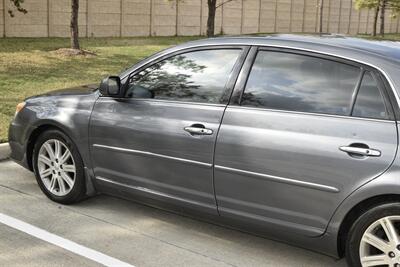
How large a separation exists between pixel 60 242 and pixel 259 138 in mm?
1749

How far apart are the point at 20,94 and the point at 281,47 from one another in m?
6.76

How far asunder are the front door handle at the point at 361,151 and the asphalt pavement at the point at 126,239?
1.02 meters

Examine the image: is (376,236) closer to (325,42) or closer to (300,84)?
(300,84)

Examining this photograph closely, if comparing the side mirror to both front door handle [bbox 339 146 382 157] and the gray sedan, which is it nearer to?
the gray sedan

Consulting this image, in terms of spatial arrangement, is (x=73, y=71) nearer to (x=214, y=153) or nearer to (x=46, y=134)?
(x=46, y=134)

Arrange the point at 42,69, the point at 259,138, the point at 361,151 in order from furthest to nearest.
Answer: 1. the point at 42,69
2. the point at 259,138
3. the point at 361,151

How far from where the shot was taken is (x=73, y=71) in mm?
12383

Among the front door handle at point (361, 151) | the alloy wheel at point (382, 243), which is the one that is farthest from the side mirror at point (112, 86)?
the alloy wheel at point (382, 243)

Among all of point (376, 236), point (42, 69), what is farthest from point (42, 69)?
point (376, 236)

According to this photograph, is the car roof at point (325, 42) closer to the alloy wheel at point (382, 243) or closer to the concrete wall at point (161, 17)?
the alloy wheel at point (382, 243)

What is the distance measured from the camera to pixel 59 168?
5.01 m

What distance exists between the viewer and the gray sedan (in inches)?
135

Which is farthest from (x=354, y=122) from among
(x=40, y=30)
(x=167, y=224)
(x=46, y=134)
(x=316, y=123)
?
(x=40, y=30)

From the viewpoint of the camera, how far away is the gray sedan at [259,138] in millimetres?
3441
